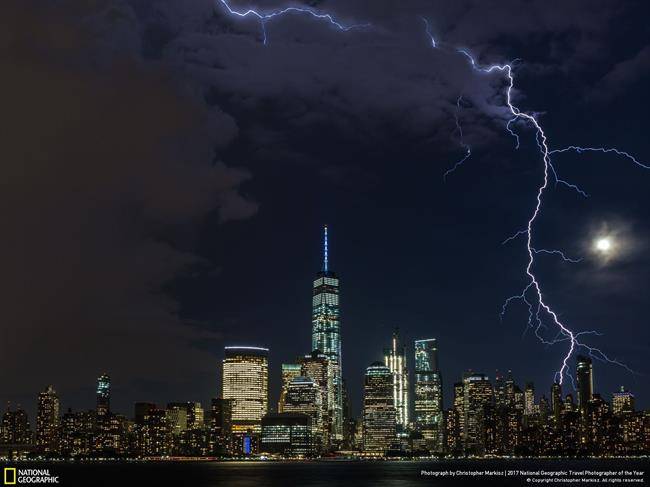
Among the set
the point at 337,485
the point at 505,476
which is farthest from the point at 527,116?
the point at 505,476

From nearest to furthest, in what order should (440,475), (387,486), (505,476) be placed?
(387,486)
(505,476)
(440,475)

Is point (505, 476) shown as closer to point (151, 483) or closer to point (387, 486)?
point (387, 486)

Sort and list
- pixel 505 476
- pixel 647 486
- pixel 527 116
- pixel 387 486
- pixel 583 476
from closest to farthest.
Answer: pixel 527 116, pixel 647 486, pixel 387 486, pixel 583 476, pixel 505 476

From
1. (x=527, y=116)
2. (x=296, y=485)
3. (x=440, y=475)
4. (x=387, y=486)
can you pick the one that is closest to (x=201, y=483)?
(x=296, y=485)

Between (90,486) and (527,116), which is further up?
(527,116)

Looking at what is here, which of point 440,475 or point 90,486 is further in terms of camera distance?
point 440,475

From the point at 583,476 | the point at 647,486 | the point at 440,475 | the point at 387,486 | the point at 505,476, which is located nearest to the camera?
the point at 647,486

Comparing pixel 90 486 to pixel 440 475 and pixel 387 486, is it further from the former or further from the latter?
pixel 440 475

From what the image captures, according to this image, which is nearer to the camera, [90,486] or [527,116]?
[527,116]

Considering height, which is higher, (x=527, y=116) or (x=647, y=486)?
(x=527, y=116)
